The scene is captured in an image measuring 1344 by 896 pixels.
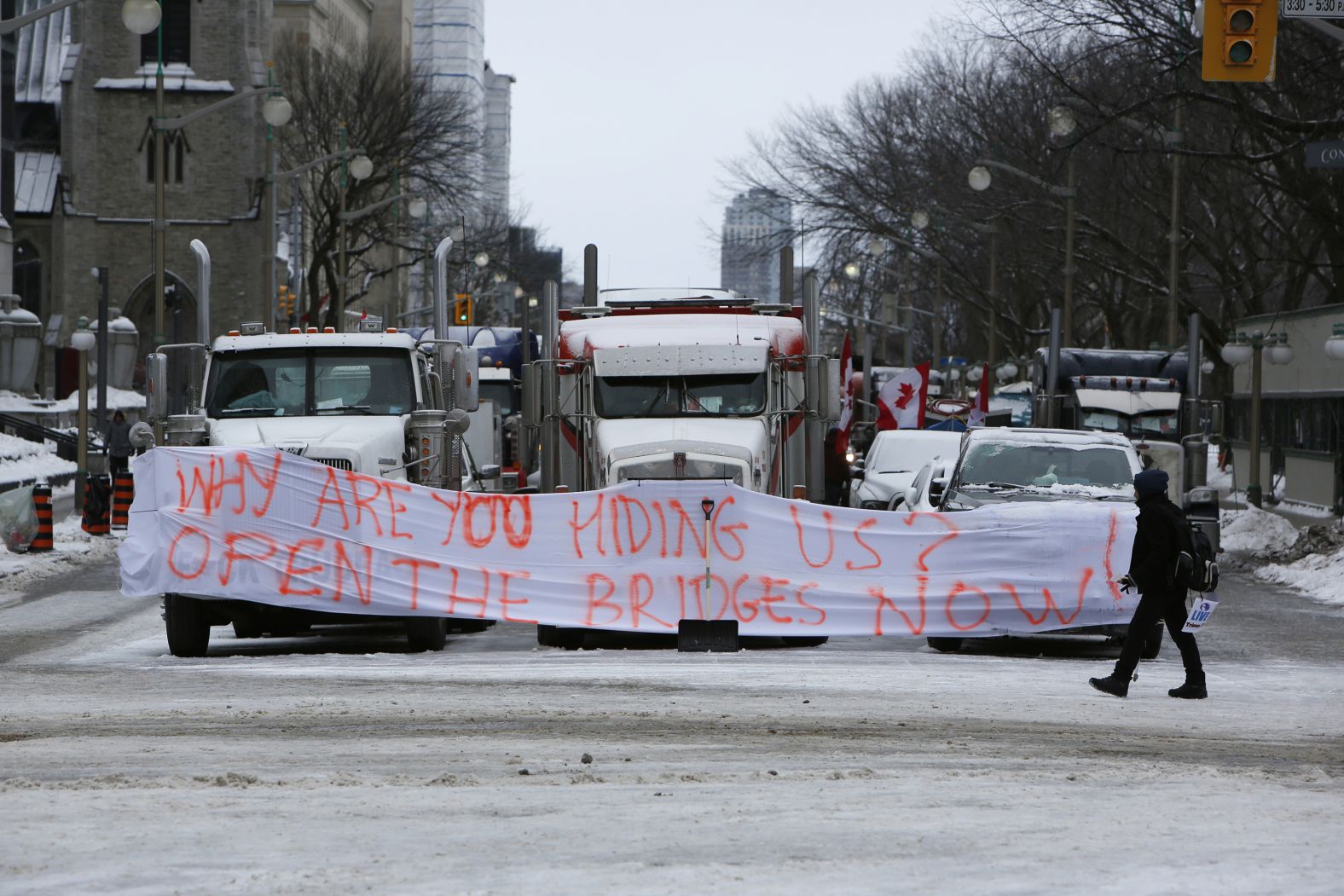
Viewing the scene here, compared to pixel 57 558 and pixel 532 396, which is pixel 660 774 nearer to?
pixel 532 396

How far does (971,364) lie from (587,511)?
67058mm

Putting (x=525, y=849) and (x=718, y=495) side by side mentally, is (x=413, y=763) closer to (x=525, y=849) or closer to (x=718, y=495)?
(x=525, y=849)

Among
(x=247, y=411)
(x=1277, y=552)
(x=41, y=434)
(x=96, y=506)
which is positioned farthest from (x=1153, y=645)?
(x=41, y=434)

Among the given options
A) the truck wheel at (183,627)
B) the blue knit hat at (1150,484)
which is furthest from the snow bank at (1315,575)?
the truck wheel at (183,627)

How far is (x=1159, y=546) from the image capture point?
13.2 metres

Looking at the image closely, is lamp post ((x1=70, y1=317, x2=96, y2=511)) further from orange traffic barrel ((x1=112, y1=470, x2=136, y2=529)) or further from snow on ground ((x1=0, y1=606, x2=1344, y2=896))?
snow on ground ((x1=0, y1=606, x2=1344, y2=896))

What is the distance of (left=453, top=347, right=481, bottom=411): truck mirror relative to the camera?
1764cm

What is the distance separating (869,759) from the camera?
33.9 ft

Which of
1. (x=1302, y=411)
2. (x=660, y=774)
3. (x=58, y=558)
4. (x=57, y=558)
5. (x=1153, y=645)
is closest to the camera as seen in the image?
(x=660, y=774)

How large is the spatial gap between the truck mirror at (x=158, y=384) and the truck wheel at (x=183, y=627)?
1619mm

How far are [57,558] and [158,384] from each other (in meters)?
10.2

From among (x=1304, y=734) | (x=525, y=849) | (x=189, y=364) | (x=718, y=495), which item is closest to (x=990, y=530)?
(x=718, y=495)

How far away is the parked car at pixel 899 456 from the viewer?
27.0 m

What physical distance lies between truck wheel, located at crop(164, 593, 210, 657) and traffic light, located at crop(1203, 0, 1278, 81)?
9627mm
